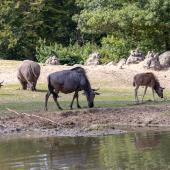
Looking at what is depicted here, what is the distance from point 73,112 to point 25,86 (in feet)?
41.2

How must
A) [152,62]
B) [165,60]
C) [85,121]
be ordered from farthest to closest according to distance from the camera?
[165,60]
[152,62]
[85,121]

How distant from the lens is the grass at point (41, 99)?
25.4 m

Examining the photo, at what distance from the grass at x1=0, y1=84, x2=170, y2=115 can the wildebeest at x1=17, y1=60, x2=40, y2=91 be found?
19.2 inches

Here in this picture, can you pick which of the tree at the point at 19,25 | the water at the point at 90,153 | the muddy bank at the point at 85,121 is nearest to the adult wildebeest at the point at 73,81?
the muddy bank at the point at 85,121

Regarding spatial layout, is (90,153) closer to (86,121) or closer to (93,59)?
(86,121)

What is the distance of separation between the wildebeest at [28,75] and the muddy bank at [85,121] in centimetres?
1153

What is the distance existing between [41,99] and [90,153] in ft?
47.6

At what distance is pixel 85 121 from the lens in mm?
21797

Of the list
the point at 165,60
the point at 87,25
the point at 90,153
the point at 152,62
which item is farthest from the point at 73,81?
the point at 87,25

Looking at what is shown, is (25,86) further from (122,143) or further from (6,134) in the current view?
(122,143)

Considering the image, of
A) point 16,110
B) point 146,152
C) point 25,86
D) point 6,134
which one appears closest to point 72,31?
point 25,86

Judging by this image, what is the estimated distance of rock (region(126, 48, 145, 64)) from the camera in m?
42.3

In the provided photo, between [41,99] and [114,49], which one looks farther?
[114,49]

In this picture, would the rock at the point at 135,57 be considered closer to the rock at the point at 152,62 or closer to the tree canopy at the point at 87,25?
the rock at the point at 152,62
